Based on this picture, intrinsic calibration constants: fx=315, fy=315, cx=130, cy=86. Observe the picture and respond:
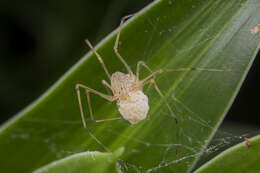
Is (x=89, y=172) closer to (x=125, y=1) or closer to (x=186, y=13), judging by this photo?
(x=186, y=13)

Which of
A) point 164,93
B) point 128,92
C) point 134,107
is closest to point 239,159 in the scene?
point 164,93

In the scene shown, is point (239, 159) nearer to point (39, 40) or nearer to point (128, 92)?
point (128, 92)

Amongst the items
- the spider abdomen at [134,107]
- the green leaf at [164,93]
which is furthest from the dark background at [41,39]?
the green leaf at [164,93]

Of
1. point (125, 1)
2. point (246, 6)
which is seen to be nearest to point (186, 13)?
point (246, 6)

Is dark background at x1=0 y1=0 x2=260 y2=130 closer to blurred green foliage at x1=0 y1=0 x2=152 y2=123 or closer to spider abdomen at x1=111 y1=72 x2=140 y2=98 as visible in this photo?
blurred green foliage at x1=0 y1=0 x2=152 y2=123

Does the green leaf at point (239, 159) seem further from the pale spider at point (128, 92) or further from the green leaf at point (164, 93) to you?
the pale spider at point (128, 92)

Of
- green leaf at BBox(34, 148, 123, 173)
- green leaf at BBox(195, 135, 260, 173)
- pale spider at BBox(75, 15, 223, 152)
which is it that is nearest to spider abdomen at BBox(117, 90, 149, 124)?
pale spider at BBox(75, 15, 223, 152)
